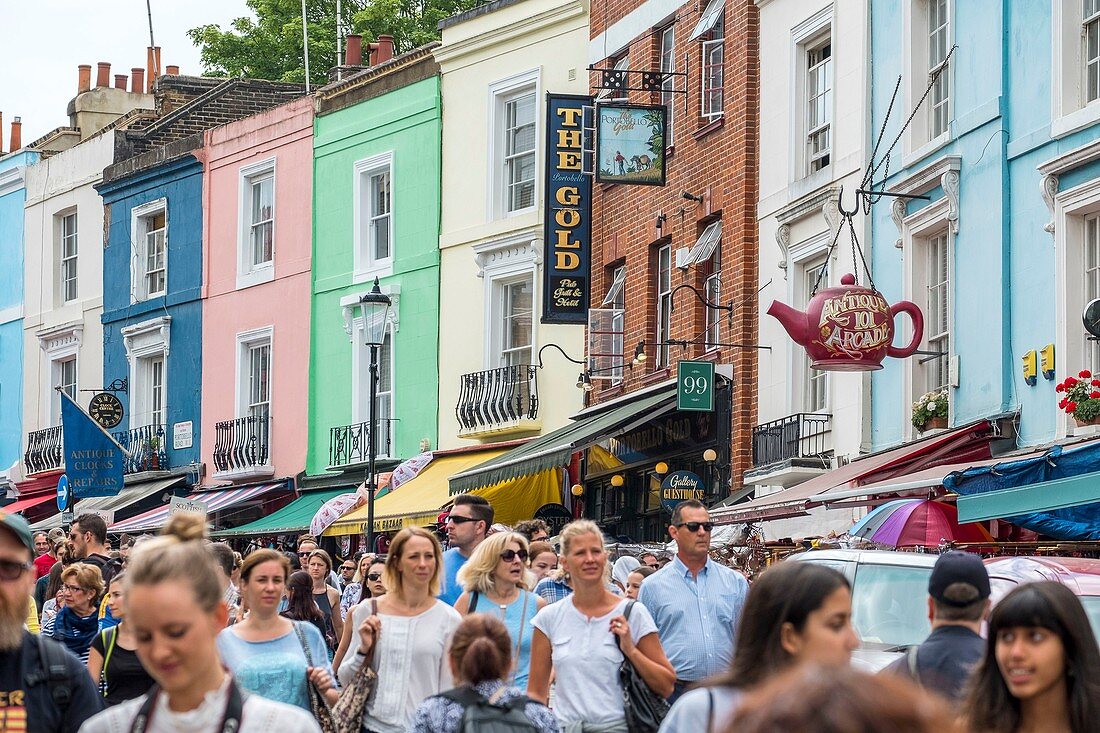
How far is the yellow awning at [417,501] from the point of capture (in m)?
28.9

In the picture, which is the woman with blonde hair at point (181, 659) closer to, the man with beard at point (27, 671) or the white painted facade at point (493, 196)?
the man with beard at point (27, 671)

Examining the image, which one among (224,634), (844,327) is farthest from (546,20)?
(224,634)

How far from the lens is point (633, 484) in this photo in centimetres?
2841

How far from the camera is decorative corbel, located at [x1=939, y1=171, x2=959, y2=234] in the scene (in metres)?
20.0

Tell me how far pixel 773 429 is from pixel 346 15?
34272mm

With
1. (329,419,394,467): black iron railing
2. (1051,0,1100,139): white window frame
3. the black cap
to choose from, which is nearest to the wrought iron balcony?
(329,419,394,467): black iron railing

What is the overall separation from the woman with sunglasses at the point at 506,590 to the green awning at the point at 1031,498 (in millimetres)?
5760

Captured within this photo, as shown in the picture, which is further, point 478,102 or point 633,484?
point 478,102

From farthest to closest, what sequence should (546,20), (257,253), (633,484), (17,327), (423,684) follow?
(17,327)
(257,253)
(546,20)
(633,484)
(423,684)

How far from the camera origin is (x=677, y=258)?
26.8 meters

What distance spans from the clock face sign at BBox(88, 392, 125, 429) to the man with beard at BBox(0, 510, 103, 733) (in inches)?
1361

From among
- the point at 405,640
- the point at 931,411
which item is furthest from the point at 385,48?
the point at 405,640

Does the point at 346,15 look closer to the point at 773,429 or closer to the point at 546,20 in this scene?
the point at 546,20

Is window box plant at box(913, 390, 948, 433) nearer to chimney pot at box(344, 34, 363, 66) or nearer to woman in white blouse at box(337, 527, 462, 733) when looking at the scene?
woman in white blouse at box(337, 527, 462, 733)
